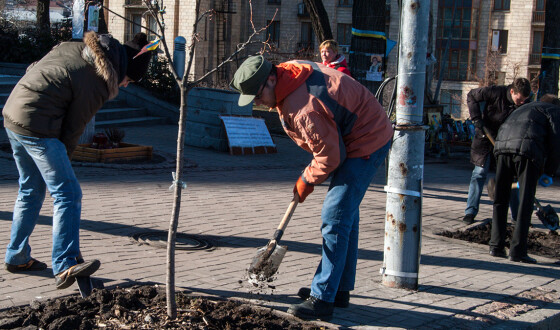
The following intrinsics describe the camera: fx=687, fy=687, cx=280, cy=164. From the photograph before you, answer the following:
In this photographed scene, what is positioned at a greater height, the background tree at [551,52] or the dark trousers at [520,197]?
the background tree at [551,52]

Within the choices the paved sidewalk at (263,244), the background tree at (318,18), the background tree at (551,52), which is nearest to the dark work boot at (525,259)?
the paved sidewalk at (263,244)

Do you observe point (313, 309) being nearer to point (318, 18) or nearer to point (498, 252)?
→ point (498, 252)

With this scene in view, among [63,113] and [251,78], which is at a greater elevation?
[251,78]

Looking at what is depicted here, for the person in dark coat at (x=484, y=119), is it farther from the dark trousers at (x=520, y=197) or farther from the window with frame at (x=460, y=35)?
the window with frame at (x=460, y=35)

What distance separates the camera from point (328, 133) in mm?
4195

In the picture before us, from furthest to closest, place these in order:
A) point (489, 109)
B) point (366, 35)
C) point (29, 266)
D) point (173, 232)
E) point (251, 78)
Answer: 1. point (366, 35)
2. point (489, 109)
3. point (29, 266)
4. point (251, 78)
5. point (173, 232)

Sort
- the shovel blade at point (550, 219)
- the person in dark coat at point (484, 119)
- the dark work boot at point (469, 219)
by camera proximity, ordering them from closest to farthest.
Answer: the shovel blade at point (550, 219)
the person in dark coat at point (484, 119)
the dark work boot at point (469, 219)

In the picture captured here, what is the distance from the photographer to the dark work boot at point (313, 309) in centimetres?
442

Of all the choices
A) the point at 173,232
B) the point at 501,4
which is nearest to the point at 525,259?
the point at 173,232

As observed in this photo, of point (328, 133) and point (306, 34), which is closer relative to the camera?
point (328, 133)

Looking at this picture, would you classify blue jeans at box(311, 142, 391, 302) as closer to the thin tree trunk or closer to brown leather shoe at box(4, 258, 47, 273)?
the thin tree trunk

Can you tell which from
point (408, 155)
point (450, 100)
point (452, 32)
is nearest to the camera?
point (408, 155)

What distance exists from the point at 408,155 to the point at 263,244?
1.74m

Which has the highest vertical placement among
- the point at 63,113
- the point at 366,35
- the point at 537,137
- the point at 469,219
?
the point at 366,35
